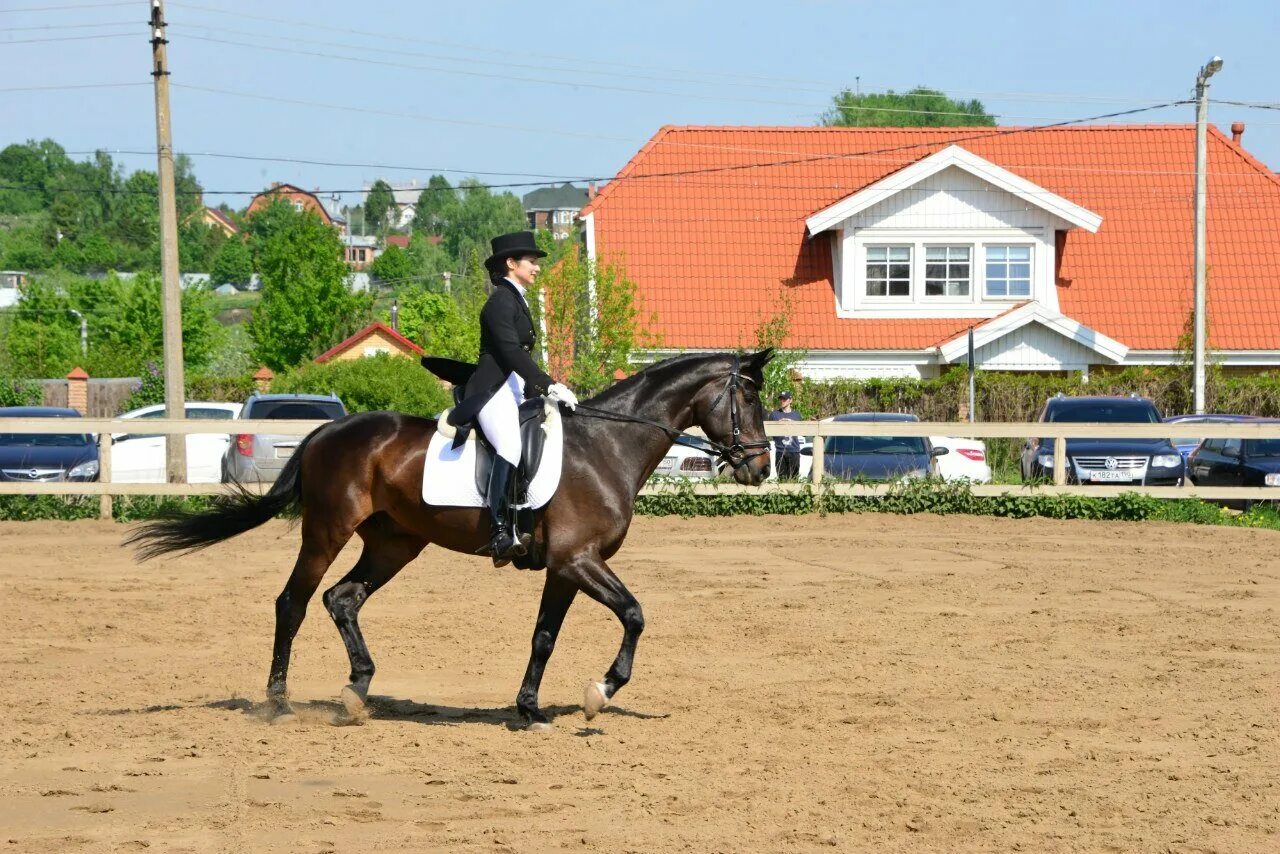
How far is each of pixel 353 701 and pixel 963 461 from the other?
49.2ft

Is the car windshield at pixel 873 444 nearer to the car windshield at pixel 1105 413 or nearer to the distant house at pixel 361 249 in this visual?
the car windshield at pixel 1105 413

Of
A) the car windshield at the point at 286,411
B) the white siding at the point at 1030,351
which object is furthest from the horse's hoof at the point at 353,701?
the white siding at the point at 1030,351

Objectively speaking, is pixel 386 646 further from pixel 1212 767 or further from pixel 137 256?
pixel 137 256

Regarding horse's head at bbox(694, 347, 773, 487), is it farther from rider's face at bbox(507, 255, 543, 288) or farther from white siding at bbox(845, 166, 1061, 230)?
white siding at bbox(845, 166, 1061, 230)

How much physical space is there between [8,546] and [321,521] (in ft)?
31.7

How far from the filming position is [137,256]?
13225 centimetres

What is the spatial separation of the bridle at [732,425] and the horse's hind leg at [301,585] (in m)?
1.69

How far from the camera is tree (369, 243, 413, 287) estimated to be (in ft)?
446

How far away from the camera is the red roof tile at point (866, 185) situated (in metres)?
34.4

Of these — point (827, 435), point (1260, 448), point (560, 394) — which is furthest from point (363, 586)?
point (1260, 448)

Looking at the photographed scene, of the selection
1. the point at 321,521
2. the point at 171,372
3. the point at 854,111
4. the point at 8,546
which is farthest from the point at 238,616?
the point at 854,111

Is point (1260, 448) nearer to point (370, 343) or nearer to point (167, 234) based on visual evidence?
point (167, 234)

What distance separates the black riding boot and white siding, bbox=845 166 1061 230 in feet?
90.6

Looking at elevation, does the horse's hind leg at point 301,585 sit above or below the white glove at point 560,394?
below
